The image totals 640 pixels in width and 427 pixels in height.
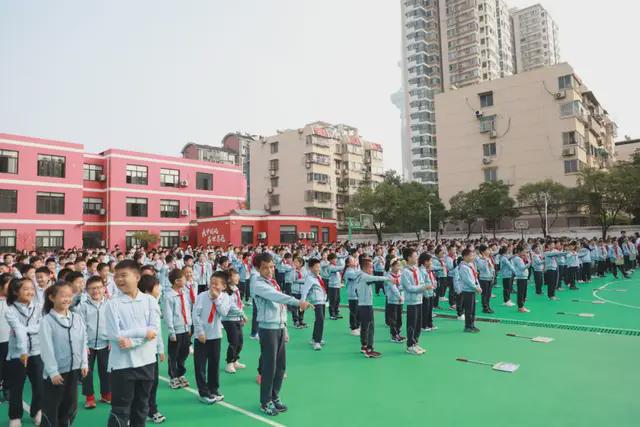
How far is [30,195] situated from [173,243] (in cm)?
1015

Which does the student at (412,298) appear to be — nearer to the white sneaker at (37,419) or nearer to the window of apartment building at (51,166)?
the white sneaker at (37,419)

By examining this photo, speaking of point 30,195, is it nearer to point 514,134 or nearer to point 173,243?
point 173,243

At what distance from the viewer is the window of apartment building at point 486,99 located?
4398 centimetres

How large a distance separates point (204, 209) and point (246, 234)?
4.63m

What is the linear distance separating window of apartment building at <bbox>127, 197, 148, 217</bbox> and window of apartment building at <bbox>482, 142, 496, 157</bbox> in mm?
33437

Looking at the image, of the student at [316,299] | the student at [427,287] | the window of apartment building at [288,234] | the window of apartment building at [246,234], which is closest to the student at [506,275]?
the student at [427,287]

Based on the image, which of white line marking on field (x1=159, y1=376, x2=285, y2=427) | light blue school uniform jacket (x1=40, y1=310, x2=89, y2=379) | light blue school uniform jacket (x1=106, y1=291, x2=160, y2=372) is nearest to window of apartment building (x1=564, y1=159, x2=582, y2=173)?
white line marking on field (x1=159, y1=376, x2=285, y2=427)

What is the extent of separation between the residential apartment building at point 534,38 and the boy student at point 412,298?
80.0 meters

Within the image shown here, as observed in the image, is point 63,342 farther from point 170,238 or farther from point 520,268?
point 170,238

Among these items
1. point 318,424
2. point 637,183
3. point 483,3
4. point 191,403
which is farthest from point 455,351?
point 483,3

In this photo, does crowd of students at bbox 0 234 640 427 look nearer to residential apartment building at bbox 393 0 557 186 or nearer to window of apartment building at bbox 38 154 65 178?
window of apartment building at bbox 38 154 65 178

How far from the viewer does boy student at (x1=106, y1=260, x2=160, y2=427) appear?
3379mm

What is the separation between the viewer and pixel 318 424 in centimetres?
419

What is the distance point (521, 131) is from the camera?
41688 millimetres
